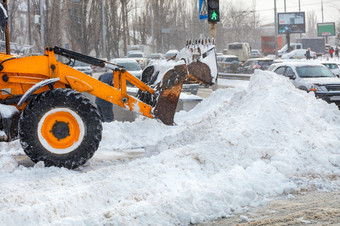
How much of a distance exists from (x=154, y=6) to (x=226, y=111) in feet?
213

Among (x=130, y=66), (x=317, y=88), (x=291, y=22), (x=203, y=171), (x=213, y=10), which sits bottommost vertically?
(x=203, y=171)

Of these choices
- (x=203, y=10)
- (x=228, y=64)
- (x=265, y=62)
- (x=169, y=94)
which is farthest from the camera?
(x=228, y=64)

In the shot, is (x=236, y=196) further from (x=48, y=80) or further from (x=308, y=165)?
(x=48, y=80)

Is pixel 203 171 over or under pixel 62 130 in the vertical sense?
under

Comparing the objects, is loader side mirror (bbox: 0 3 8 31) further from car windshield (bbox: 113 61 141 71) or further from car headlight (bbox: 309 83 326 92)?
car windshield (bbox: 113 61 141 71)

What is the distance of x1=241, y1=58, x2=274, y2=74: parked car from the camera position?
40216mm

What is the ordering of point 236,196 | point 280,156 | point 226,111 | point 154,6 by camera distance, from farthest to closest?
point 154,6 < point 226,111 < point 280,156 < point 236,196

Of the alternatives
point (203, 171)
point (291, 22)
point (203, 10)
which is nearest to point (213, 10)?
point (203, 10)

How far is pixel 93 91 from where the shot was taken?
29.6ft

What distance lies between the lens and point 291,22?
74.3m

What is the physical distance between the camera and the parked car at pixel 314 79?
17.1 meters

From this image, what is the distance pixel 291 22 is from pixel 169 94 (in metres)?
67.1

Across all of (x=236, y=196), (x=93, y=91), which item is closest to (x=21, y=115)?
(x=93, y=91)

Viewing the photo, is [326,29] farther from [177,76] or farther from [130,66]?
[177,76]
